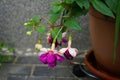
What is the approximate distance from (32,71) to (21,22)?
418mm

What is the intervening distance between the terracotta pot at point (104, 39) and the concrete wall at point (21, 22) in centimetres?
47

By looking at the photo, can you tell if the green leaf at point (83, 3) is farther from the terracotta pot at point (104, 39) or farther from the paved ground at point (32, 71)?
the paved ground at point (32, 71)

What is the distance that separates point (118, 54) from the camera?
1.60m

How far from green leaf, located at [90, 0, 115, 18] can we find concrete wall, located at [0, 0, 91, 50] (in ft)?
2.30

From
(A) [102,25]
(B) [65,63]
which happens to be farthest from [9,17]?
(A) [102,25]

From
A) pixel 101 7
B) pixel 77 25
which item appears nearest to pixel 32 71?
pixel 77 25

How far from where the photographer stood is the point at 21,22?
221cm

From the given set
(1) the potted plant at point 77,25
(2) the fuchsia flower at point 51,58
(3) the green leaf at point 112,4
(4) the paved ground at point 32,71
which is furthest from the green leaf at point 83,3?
(4) the paved ground at point 32,71

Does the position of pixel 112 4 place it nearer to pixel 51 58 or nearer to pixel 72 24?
pixel 72 24

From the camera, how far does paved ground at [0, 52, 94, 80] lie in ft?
6.38

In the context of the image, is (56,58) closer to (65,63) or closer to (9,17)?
(65,63)

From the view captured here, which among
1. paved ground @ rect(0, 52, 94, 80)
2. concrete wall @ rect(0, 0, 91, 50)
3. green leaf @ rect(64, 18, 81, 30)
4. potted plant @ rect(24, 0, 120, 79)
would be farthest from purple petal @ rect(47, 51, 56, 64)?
concrete wall @ rect(0, 0, 91, 50)

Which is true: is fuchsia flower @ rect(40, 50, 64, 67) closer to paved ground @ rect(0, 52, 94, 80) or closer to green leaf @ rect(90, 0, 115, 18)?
green leaf @ rect(90, 0, 115, 18)

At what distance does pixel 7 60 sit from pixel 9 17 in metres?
0.34
